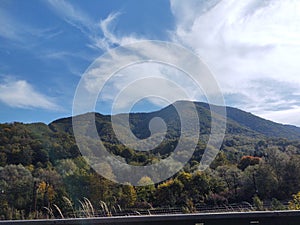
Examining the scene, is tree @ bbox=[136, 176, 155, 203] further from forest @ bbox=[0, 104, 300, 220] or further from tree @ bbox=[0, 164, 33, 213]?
tree @ bbox=[0, 164, 33, 213]

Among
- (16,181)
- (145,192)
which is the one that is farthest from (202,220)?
(16,181)

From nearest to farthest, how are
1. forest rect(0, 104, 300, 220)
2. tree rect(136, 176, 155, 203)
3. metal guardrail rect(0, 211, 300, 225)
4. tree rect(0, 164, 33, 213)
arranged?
metal guardrail rect(0, 211, 300, 225), tree rect(0, 164, 33, 213), forest rect(0, 104, 300, 220), tree rect(136, 176, 155, 203)

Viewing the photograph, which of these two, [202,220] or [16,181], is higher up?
[16,181]

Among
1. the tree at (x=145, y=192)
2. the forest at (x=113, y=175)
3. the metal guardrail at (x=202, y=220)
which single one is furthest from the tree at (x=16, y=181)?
the metal guardrail at (x=202, y=220)

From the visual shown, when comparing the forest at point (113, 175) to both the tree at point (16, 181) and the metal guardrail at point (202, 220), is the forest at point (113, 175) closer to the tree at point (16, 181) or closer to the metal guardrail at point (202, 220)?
the tree at point (16, 181)

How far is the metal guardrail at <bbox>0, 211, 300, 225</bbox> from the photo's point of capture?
3.06 m

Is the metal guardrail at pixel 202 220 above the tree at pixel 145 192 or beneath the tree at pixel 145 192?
above

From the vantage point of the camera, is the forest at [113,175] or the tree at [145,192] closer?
the forest at [113,175]

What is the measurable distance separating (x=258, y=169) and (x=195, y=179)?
25.9 ft

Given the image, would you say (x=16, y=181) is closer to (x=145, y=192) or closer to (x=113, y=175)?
(x=113, y=175)

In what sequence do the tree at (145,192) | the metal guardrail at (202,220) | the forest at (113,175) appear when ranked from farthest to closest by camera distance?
the tree at (145,192)
the forest at (113,175)
the metal guardrail at (202,220)

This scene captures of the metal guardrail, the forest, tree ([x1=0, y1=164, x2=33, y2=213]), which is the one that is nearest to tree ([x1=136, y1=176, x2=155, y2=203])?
the forest

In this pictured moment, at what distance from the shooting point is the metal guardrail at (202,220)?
3064 mm

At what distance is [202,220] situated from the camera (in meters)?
3.09
